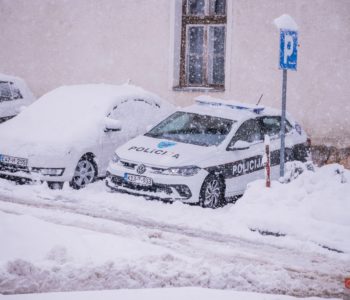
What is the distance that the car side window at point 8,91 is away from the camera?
559 inches

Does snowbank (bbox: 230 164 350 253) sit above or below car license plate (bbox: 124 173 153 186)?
below

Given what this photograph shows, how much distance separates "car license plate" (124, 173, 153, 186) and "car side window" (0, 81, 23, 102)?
476 cm

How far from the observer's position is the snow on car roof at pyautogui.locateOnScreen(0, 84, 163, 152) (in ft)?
37.1

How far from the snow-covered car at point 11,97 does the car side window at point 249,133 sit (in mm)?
4991

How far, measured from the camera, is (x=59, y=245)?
7.14 meters

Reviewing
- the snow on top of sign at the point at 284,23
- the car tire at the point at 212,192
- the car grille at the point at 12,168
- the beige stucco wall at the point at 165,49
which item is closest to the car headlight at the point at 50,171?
the car grille at the point at 12,168

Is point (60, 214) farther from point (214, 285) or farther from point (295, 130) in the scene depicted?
point (295, 130)

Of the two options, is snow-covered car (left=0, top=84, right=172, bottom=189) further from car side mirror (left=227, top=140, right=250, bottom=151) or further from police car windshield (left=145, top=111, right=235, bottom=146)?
car side mirror (left=227, top=140, right=250, bottom=151)

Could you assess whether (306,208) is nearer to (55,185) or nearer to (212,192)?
(212,192)

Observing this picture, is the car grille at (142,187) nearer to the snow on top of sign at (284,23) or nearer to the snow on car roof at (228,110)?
the snow on car roof at (228,110)

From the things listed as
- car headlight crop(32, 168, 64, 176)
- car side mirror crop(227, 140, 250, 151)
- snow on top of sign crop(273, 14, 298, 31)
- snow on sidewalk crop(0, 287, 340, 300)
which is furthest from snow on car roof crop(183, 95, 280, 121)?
snow on sidewalk crop(0, 287, 340, 300)

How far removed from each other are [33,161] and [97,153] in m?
1.16

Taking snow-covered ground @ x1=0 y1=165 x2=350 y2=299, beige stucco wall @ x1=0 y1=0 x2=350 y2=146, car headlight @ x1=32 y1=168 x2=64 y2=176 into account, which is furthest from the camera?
beige stucco wall @ x1=0 y1=0 x2=350 y2=146

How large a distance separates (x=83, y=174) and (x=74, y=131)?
73cm
